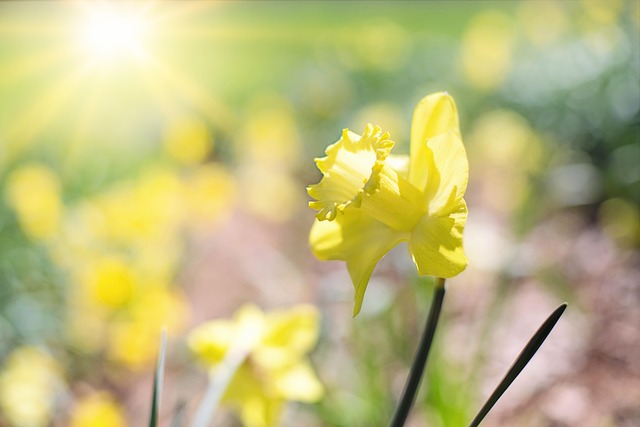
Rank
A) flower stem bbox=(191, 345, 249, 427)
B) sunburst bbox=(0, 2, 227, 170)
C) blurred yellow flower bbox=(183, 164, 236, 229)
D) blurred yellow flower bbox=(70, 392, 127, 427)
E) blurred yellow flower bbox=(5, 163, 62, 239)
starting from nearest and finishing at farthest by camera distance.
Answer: flower stem bbox=(191, 345, 249, 427) → blurred yellow flower bbox=(70, 392, 127, 427) → blurred yellow flower bbox=(5, 163, 62, 239) → blurred yellow flower bbox=(183, 164, 236, 229) → sunburst bbox=(0, 2, 227, 170)

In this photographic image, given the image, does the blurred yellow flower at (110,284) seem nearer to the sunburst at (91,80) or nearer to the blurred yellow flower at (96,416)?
the blurred yellow flower at (96,416)

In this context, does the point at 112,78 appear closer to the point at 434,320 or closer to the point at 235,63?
the point at 235,63

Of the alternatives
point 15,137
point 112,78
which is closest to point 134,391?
point 15,137

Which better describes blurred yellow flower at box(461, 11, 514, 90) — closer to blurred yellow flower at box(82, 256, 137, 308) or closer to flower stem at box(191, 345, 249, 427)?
blurred yellow flower at box(82, 256, 137, 308)

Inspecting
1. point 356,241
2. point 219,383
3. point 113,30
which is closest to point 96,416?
point 219,383

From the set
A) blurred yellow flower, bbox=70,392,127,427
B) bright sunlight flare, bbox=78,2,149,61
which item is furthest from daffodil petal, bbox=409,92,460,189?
bright sunlight flare, bbox=78,2,149,61

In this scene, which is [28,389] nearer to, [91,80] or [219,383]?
[219,383]
